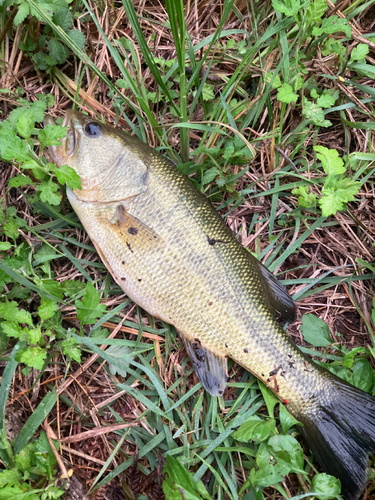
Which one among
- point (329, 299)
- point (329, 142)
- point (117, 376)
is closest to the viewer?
point (117, 376)

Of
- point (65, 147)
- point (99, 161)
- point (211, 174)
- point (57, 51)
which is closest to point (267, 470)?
point (211, 174)

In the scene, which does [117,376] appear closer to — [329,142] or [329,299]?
[329,299]

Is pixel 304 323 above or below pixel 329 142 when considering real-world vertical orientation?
below

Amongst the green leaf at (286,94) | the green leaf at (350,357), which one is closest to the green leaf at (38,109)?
the green leaf at (286,94)

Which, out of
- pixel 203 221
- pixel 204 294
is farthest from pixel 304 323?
pixel 203 221

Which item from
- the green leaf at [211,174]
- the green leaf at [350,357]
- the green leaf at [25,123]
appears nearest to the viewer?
the green leaf at [25,123]

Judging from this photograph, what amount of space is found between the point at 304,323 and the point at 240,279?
29.8 inches

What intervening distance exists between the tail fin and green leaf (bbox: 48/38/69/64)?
11.2 ft

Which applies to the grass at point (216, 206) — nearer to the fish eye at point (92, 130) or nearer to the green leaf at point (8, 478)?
the green leaf at point (8, 478)

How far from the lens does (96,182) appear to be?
8.66 feet

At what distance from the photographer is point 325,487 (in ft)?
8.01

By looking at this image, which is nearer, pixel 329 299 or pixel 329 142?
pixel 329 299

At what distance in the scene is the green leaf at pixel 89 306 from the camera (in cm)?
250

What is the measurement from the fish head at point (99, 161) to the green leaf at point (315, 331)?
1.74m
